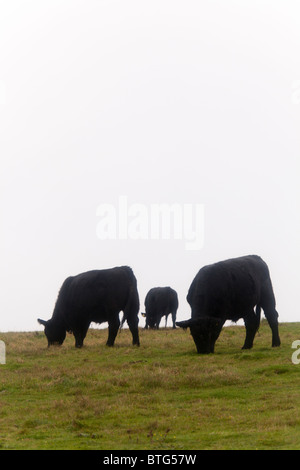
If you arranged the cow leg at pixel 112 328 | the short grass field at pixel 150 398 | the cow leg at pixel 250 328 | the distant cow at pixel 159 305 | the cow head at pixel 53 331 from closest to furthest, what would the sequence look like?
the short grass field at pixel 150 398
the cow leg at pixel 250 328
the cow leg at pixel 112 328
the cow head at pixel 53 331
the distant cow at pixel 159 305

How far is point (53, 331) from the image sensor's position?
88.7 feet

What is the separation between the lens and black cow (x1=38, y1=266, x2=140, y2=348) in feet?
81.6

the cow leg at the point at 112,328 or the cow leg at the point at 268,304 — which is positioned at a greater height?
the cow leg at the point at 268,304

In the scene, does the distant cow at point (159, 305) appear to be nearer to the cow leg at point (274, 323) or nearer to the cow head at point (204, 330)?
the cow leg at point (274, 323)

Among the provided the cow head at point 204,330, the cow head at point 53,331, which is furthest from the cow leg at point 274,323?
the cow head at point 53,331

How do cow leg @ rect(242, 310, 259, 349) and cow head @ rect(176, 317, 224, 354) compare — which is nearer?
cow head @ rect(176, 317, 224, 354)

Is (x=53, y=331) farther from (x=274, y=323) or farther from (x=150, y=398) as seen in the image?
(x=150, y=398)

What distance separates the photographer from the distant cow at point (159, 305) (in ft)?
139

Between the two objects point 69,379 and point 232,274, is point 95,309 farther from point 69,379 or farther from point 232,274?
point 69,379

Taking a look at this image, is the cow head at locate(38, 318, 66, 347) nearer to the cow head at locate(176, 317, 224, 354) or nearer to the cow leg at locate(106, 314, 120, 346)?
the cow leg at locate(106, 314, 120, 346)

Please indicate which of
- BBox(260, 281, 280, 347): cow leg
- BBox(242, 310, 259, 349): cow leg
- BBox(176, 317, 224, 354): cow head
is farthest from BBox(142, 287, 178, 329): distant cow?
BBox(176, 317, 224, 354): cow head

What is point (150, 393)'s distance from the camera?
15.7 metres

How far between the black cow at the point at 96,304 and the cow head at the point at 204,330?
13.3ft

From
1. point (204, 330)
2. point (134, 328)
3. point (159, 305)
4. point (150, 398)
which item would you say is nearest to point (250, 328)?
point (204, 330)
